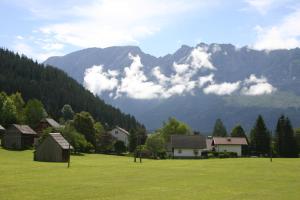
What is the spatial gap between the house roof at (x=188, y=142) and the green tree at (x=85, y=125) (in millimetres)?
23369

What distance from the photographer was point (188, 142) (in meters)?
141

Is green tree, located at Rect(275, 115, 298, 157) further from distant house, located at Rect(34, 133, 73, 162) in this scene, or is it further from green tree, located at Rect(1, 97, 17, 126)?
green tree, located at Rect(1, 97, 17, 126)

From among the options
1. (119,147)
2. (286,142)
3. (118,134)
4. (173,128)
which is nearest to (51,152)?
(119,147)

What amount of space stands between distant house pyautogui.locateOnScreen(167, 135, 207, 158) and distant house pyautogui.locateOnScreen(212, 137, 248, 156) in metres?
11.8

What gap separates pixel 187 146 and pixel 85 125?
29733mm

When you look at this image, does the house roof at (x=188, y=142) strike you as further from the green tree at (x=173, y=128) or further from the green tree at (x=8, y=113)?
the green tree at (x=8, y=113)

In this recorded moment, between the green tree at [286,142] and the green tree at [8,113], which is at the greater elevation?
the green tree at [8,113]

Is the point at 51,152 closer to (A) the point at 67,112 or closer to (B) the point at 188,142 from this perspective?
(B) the point at 188,142

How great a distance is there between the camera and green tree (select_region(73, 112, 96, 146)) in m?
126

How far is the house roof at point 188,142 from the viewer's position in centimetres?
13975

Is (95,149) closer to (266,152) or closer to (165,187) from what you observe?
(266,152)

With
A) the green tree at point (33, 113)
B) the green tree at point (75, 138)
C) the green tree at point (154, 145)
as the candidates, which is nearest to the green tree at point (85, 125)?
the green tree at point (75, 138)

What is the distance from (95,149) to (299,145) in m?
56.2

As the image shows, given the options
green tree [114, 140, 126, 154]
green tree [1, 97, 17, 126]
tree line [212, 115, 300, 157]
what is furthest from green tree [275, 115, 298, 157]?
green tree [1, 97, 17, 126]
